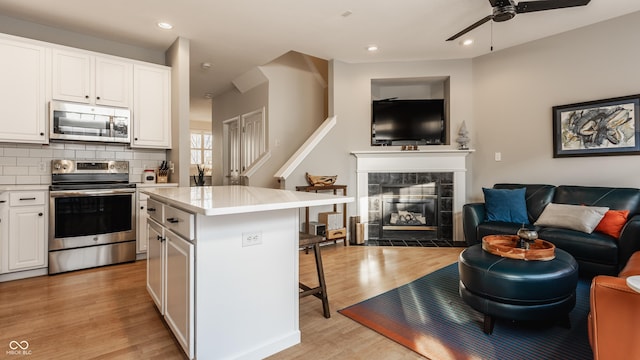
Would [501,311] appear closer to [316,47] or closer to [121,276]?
[121,276]

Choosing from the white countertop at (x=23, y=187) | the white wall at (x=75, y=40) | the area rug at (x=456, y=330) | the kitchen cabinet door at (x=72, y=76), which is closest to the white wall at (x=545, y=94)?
the area rug at (x=456, y=330)

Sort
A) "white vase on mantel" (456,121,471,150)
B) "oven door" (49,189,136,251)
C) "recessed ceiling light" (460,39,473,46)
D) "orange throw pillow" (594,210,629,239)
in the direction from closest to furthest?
"orange throw pillow" (594,210,629,239) < "oven door" (49,189,136,251) < "recessed ceiling light" (460,39,473,46) < "white vase on mantel" (456,121,471,150)

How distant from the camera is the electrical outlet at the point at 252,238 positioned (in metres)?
1.69

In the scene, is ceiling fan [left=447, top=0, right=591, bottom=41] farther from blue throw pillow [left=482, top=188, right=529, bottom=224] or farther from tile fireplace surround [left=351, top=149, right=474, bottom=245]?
tile fireplace surround [left=351, top=149, right=474, bottom=245]

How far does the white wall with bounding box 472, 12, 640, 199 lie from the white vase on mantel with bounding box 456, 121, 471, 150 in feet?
0.64

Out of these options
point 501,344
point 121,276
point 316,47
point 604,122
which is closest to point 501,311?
point 501,344

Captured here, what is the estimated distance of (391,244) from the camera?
4480 mm

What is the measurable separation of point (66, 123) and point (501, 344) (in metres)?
4.33

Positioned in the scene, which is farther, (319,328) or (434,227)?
(434,227)

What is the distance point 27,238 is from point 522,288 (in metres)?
4.26

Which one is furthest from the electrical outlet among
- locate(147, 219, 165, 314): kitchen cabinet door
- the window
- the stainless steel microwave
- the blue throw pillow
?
the window

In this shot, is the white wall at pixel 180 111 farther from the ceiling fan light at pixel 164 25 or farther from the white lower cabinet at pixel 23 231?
the white lower cabinet at pixel 23 231

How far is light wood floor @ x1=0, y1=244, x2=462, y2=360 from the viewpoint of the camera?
183 cm

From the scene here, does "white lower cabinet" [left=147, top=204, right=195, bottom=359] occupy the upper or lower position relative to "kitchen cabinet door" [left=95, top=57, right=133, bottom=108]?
lower
